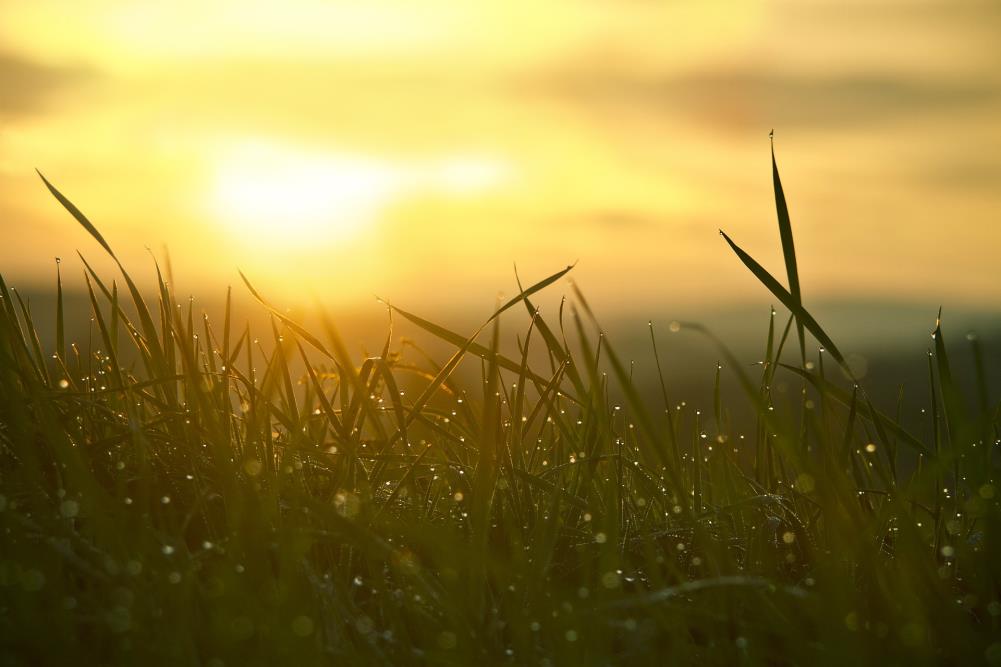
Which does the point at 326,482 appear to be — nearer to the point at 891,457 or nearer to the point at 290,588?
the point at 290,588

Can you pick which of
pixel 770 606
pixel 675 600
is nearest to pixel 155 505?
pixel 675 600

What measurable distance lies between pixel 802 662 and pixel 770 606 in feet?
0.30

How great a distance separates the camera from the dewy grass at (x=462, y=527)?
1177mm

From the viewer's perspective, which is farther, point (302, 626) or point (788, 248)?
point (788, 248)

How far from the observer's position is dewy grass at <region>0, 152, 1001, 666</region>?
118 cm

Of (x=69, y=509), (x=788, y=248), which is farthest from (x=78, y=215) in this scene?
(x=788, y=248)

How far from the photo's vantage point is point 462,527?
5.27 feet

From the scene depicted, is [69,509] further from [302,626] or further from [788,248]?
[788,248]

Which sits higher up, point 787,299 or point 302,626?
point 787,299

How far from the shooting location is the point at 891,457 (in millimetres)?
1655

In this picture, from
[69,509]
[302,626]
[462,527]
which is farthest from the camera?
[462,527]

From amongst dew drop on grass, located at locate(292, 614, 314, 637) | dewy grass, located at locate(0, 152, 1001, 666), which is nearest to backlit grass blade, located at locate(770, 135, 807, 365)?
dewy grass, located at locate(0, 152, 1001, 666)

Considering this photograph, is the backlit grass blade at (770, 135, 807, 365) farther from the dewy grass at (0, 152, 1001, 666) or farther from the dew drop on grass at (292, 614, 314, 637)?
the dew drop on grass at (292, 614, 314, 637)

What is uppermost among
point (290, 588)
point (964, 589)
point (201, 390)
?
point (201, 390)
